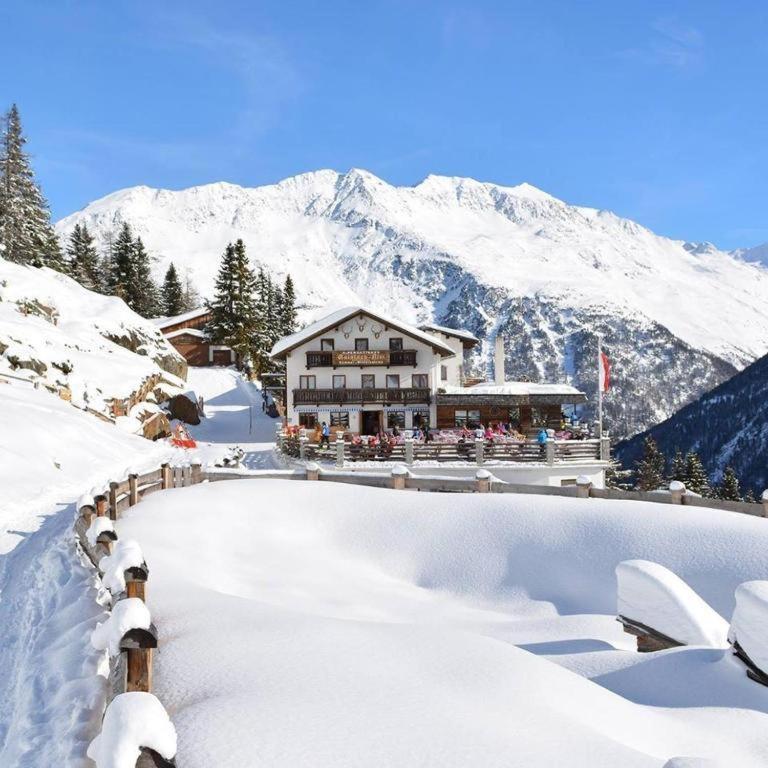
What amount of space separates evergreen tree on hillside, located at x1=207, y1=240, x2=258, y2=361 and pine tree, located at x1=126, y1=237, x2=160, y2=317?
42.2 feet

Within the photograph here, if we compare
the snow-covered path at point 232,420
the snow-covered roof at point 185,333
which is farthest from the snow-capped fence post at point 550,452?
the snow-covered roof at point 185,333

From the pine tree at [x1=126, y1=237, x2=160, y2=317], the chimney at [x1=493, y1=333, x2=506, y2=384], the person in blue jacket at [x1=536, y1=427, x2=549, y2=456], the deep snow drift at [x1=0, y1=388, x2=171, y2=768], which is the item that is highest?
the pine tree at [x1=126, y1=237, x2=160, y2=317]

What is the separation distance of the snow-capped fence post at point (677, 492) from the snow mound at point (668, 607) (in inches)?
204

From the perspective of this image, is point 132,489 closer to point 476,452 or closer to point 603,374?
point 476,452

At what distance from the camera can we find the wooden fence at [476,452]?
1110 inches

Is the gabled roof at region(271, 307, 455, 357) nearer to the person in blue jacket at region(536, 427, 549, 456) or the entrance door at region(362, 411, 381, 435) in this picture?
the entrance door at region(362, 411, 381, 435)

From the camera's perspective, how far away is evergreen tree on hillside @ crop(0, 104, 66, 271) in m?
53.9

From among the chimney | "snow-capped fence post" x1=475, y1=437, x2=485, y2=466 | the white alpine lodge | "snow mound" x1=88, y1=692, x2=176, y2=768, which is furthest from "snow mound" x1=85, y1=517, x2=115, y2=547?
Answer: the chimney

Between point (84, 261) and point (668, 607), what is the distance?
7693cm

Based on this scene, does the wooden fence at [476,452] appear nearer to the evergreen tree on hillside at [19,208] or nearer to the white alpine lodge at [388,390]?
the white alpine lodge at [388,390]

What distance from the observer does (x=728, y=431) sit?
14850 centimetres

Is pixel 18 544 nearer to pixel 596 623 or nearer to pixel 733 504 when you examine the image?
pixel 596 623

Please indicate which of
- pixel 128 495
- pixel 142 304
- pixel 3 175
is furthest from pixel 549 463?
pixel 142 304

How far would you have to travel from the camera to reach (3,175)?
184 feet
